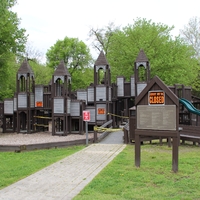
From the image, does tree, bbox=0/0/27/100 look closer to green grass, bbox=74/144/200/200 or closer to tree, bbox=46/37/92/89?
tree, bbox=46/37/92/89

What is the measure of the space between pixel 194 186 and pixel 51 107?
18.4 metres

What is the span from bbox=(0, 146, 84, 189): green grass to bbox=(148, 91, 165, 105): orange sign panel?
4.85m

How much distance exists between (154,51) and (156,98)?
2283cm

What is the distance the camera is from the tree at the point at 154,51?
30.9 meters

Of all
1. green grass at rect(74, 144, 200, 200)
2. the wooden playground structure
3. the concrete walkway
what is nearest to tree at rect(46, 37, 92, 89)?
the wooden playground structure

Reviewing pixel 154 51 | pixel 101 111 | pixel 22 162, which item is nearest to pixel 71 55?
pixel 154 51

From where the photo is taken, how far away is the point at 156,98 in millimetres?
10102

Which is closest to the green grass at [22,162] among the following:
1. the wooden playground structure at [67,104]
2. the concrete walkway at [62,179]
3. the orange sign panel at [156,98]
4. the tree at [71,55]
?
the concrete walkway at [62,179]

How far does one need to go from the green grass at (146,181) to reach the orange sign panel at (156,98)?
2372 mm

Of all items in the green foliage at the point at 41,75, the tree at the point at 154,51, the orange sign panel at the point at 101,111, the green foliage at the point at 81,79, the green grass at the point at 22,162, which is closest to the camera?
the green grass at the point at 22,162

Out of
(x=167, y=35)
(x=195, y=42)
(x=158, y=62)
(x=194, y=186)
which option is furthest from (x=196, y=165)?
(x=195, y=42)

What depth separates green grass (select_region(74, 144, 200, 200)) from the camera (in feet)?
22.1

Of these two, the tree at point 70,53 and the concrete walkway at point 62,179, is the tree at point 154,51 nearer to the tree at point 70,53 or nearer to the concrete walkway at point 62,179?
the tree at point 70,53

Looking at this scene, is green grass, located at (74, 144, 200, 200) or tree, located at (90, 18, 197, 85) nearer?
green grass, located at (74, 144, 200, 200)
